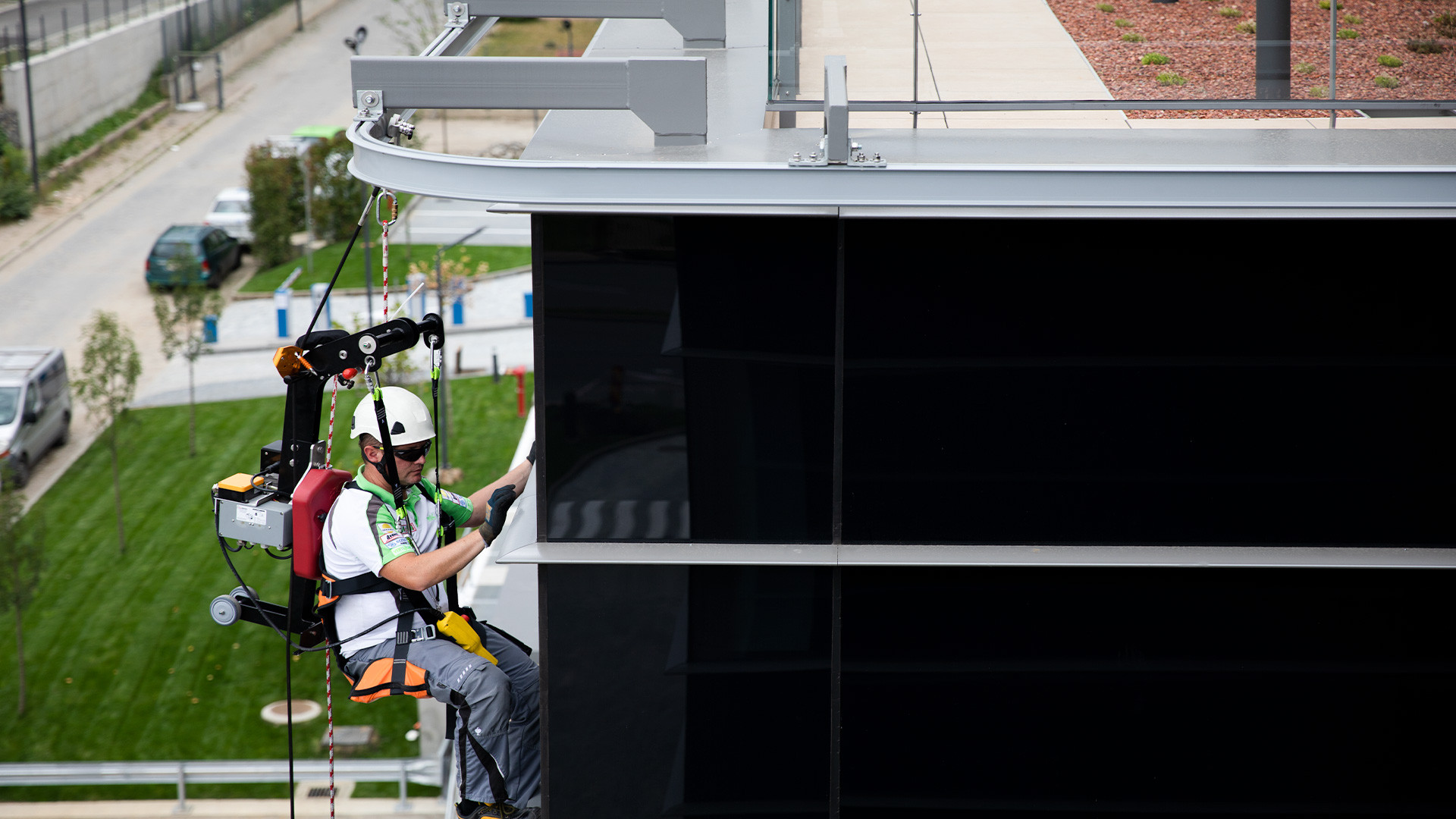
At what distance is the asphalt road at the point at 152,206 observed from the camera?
33719 mm

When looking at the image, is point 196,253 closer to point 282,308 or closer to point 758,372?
point 282,308

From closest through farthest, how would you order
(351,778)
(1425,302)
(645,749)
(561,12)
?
(1425,302), (645,749), (561,12), (351,778)

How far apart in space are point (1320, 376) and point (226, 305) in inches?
1351

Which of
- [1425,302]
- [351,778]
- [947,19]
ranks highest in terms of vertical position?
[947,19]

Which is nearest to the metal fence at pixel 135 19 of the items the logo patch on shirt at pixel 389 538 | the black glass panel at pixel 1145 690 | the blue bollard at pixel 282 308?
the blue bollard at pixel 282 308

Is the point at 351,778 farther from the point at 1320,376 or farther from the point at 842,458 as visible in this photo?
the point at 1320,376

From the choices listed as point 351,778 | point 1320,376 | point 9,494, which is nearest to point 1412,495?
point 1320,376

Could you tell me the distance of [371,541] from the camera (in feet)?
22.0

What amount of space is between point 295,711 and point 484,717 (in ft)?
45.5

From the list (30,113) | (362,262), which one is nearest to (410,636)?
(362,262)

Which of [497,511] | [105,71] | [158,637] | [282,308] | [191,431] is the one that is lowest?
[158,637]

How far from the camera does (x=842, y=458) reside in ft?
18.9

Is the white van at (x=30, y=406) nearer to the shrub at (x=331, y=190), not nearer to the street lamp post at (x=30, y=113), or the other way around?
the shrub at (x=331, y=190)

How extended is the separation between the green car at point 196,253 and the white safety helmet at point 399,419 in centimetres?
2777
